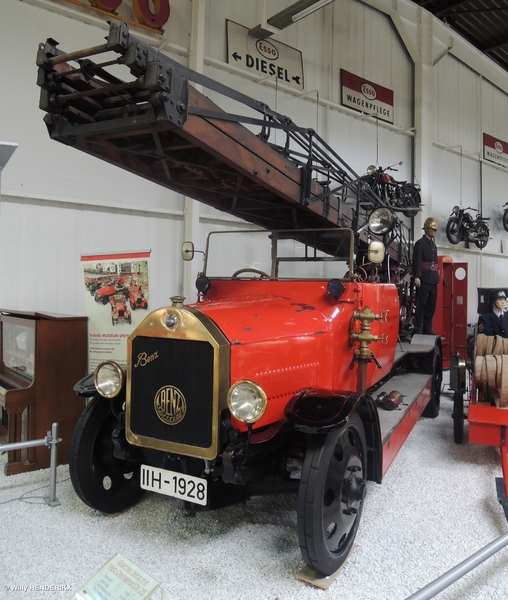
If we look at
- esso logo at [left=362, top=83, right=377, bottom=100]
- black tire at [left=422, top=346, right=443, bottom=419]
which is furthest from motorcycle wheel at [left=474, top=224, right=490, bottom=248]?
black tire at [left=422, top=346, right=443, bottom=419]

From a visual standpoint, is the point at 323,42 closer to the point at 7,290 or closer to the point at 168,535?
the point at 7,290

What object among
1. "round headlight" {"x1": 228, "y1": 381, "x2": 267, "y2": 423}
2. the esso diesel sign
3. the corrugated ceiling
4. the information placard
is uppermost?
the corrugated ceiling

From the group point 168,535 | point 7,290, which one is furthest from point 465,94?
point 168,535

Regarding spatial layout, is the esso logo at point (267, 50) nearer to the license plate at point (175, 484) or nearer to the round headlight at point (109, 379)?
the round headlight at point (109, 379)

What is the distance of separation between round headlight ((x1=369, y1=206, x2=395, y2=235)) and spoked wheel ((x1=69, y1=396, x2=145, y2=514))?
316 centimetres

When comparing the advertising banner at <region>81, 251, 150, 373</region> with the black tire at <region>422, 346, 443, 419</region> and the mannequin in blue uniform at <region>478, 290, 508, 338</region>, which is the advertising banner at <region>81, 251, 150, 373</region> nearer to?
the black tire at <region>422, 346, 443, 419</region>

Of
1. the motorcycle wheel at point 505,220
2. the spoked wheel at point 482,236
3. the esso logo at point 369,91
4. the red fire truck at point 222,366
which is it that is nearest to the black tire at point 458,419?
the red fire truck at point 222,366

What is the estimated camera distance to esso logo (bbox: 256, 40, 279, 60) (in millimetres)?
7188

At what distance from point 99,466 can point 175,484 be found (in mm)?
738

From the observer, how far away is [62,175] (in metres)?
5.32

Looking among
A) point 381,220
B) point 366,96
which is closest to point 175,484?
point 381,220

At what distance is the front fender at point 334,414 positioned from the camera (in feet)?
7.05

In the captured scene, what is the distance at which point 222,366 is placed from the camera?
226cm

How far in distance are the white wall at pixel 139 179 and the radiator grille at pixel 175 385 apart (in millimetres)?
1964
